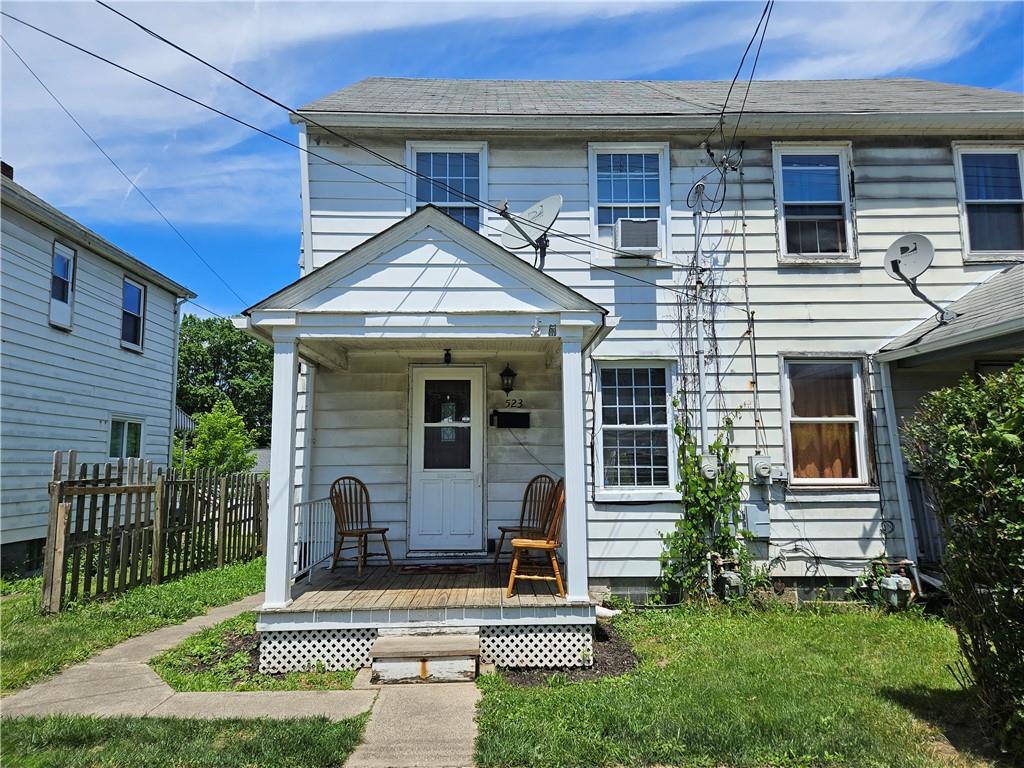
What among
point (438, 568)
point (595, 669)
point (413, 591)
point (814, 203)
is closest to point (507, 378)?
point (438, 568)

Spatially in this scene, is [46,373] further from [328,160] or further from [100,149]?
[328,160]

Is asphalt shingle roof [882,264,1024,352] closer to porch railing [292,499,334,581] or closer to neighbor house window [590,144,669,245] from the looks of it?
neighbor house window [590,144,669,245]

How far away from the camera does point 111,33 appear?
5355mm

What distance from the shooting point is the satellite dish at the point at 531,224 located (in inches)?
259

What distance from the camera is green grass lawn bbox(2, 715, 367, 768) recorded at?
320 cm

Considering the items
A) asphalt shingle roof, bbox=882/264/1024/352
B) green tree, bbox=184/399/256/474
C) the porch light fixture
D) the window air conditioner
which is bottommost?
green tree, bbox=184/399/256/474

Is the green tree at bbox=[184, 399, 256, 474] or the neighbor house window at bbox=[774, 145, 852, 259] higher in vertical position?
the neighbor house window at bbox=[774, 145, 852, 259]

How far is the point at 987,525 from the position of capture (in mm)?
3250

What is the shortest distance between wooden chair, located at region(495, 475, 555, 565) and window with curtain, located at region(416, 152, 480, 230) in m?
3.09

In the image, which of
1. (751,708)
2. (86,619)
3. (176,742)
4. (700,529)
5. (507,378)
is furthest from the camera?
(507,378)

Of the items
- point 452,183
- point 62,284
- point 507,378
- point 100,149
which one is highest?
point 100,149

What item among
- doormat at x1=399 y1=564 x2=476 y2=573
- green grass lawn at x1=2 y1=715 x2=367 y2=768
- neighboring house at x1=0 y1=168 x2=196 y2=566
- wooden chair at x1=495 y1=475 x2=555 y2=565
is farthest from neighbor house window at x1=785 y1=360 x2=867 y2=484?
neighboring house at x1=0 y1=168 x2=196 y2=566

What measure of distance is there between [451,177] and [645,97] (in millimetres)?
3124

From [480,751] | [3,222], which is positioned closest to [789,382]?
[480,751]
